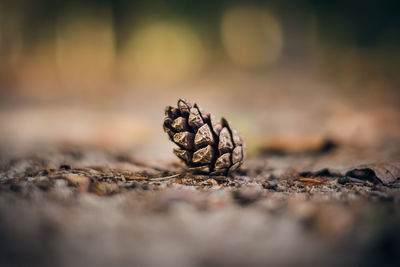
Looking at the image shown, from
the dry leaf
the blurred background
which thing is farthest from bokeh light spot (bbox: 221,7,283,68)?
the dry leaf

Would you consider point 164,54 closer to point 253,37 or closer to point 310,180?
point 253,37

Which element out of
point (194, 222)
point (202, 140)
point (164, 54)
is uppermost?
point (164, 54)

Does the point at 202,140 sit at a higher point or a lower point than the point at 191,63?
lower

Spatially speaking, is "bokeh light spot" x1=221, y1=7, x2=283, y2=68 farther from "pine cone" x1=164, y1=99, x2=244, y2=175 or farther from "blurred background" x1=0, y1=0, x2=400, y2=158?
"pine cone" x1=164, y1=99, x2=244, y2=175

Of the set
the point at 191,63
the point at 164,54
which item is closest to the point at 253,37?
the point at 191,63

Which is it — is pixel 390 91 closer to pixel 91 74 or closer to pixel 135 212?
pixel 135 212

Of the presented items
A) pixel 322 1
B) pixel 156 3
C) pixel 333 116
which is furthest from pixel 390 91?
pixel 156 3
